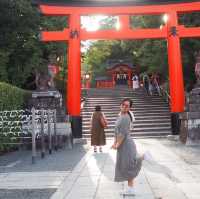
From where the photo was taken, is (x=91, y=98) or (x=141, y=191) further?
(x=91, y=98)

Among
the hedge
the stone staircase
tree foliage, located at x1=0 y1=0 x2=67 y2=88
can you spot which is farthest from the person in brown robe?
the stone staircase

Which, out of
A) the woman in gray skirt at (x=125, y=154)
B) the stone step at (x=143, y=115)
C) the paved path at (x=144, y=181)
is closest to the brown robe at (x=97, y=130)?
the paved path at (x=144, y=181)

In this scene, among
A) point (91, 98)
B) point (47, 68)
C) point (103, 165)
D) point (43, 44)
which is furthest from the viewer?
point (91, 98)

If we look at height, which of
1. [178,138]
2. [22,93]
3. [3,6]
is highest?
[3,6]

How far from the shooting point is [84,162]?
12344mm

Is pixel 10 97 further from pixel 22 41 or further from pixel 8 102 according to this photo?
pixel 22 41

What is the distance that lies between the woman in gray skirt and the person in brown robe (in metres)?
7.76

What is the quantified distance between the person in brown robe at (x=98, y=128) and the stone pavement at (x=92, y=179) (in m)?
1.93

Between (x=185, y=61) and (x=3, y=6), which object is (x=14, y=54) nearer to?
(x=3, y=6)

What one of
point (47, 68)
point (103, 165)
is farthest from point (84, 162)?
point (47, 68)

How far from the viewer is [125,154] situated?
766 cm

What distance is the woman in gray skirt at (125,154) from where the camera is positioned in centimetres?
762

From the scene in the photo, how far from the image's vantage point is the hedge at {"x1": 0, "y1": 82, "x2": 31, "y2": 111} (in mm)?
15023

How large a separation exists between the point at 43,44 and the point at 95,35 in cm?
365
